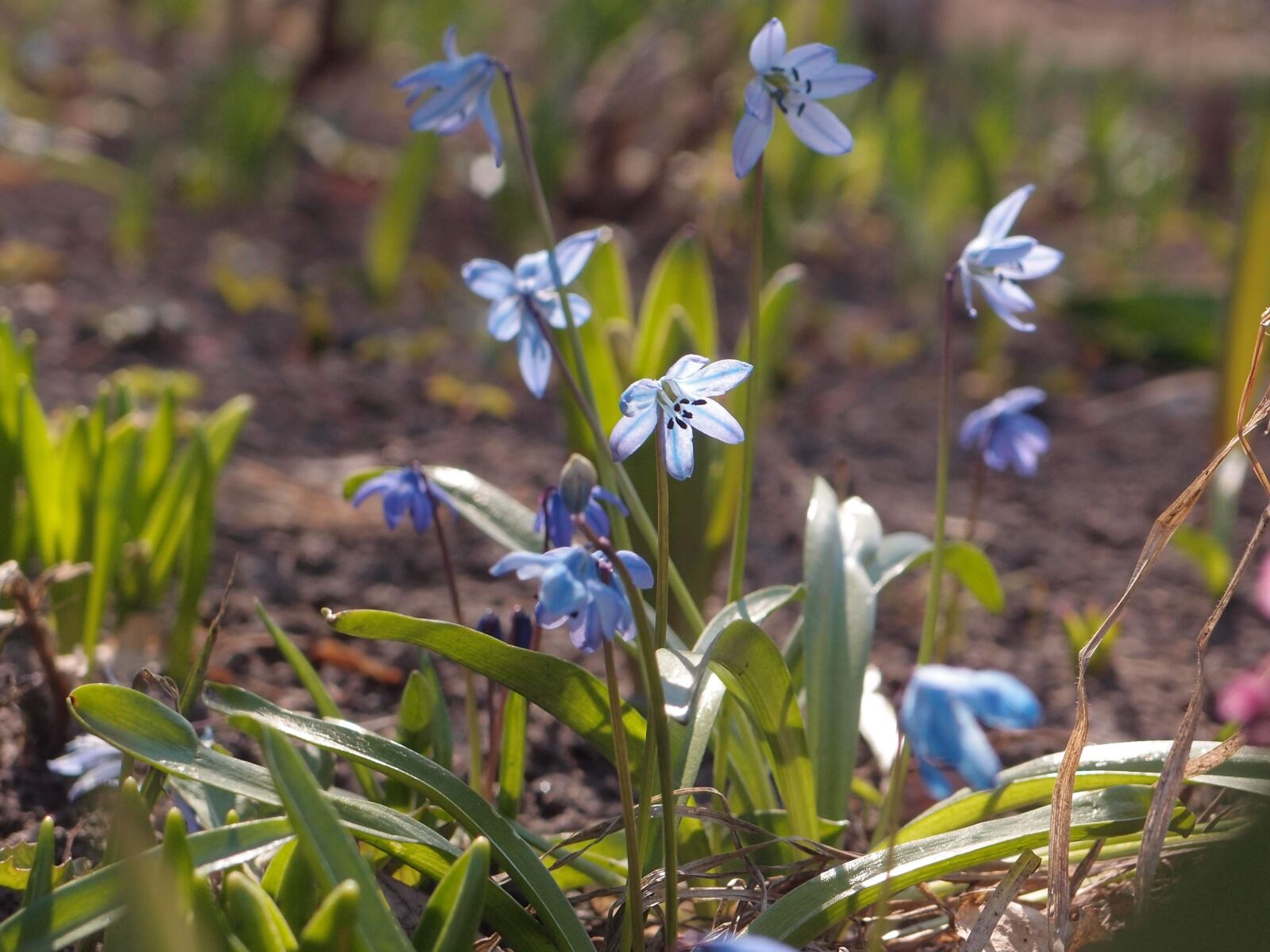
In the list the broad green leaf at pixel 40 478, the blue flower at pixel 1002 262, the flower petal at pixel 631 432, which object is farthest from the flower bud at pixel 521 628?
the broad green leaf at pixel 40 478

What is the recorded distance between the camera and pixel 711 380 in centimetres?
114

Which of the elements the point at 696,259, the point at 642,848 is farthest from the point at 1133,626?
the point at 642,848

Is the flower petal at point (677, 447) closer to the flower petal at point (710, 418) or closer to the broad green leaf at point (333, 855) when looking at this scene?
the flower petal at point (710, 418)

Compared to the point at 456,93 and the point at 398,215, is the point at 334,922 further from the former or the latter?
the point at 398,215

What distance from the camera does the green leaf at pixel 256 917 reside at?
1035 mm

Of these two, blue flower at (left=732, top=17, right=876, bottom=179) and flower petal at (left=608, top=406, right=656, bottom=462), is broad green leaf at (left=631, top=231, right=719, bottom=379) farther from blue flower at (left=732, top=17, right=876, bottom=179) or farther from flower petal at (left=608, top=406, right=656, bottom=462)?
flower petal at (left=608, top=406, right=656, bottom=462)

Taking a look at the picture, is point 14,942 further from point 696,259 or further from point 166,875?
point 696,259

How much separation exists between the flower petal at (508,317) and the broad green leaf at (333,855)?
2.03 feet

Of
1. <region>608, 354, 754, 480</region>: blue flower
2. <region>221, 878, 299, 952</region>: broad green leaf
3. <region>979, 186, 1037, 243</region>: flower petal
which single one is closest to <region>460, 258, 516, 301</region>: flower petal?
<region>608, 354, 754, 480</region>: blue flower

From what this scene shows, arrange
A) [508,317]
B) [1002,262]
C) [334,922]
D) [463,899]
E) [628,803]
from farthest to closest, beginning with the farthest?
1. [508,317]
2. [1002,262]
3. [628,803]
4. [463,899]
5. [334,922]

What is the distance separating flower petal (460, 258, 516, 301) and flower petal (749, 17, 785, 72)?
0.38m

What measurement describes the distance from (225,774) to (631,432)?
536 mm

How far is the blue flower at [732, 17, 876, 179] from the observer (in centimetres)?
125

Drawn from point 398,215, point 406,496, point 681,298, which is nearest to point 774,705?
point 406,496
